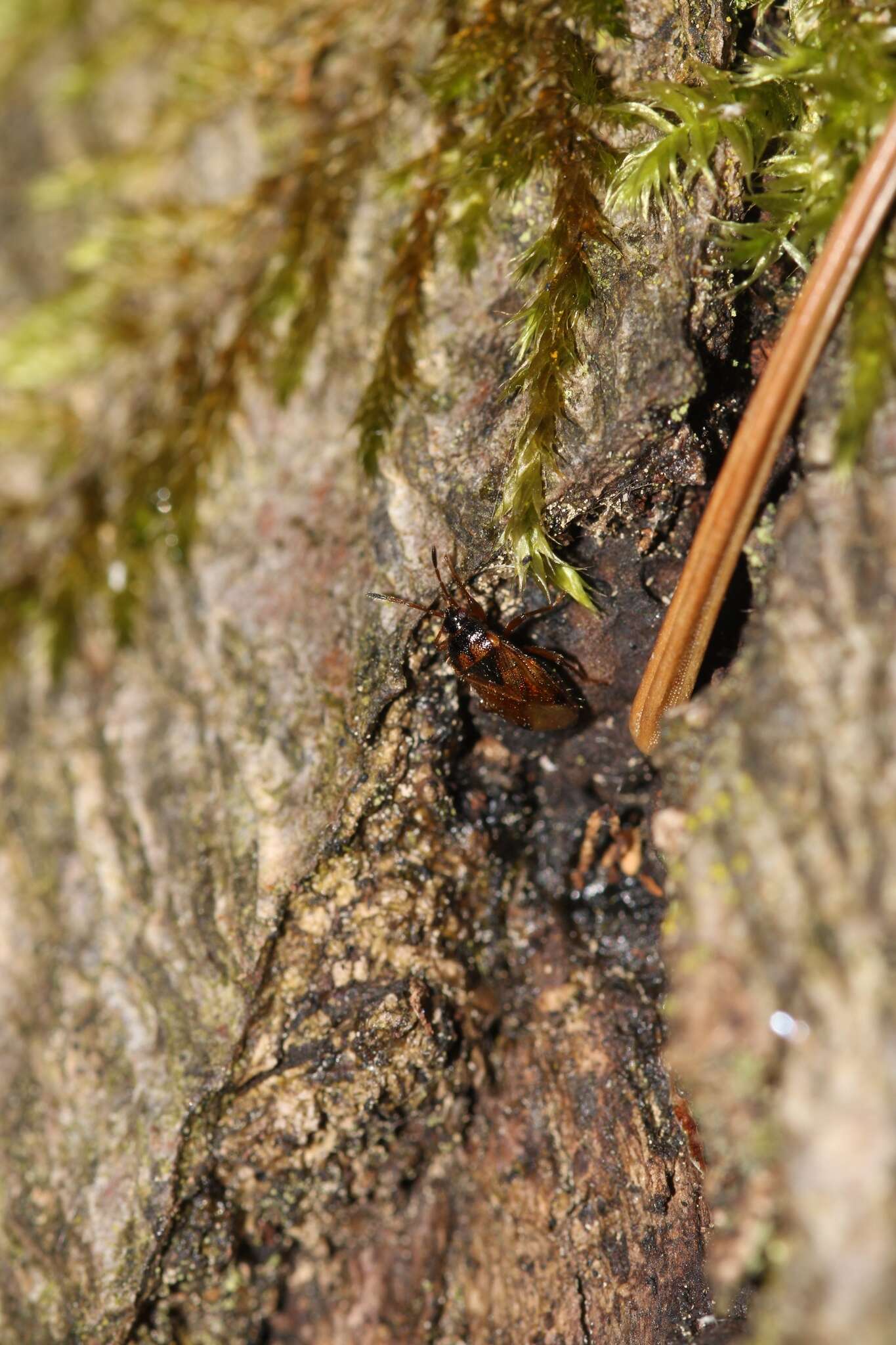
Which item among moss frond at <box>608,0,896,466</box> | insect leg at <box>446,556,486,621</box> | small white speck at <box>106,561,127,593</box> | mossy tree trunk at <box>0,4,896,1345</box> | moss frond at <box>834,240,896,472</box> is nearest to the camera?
moss frond at <box>834,240,896,472</box>

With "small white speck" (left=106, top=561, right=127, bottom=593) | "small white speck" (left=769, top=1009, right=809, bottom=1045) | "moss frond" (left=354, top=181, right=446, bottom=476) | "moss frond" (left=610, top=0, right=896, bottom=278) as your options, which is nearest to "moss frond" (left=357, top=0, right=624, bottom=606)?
Result: "moss frond" (left=354, top=181, right=446, bottom=476)

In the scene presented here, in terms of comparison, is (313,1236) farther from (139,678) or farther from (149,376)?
(149,376)

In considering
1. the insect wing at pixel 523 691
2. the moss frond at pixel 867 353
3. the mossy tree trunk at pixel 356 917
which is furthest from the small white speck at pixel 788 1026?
the insect wing at pixel 523 691

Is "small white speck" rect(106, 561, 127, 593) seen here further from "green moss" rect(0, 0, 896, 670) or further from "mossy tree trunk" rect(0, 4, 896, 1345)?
"mossy tree trunk" rect(0, 4, 896, 1345)

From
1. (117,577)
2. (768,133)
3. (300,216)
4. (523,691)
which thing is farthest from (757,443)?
(117,577)

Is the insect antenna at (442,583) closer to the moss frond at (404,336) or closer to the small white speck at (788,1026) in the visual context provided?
the moss frond at (404,336)

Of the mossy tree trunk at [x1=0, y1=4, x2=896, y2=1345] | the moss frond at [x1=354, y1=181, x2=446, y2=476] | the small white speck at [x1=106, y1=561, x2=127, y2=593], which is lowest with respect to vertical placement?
the mossy tree trunk at [x1=0, y1=4, x2=896, y2=1345]
